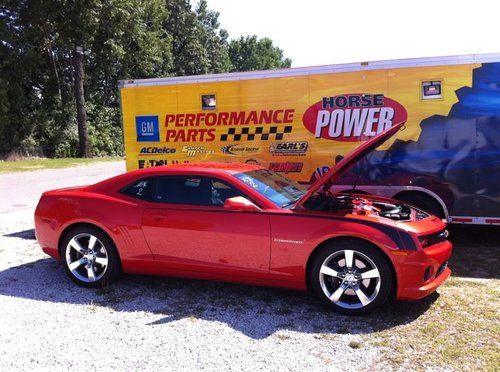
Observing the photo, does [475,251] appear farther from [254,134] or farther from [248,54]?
[248,54]

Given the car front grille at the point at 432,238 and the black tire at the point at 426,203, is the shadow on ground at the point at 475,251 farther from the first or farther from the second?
the car front grille at the point at 432,238

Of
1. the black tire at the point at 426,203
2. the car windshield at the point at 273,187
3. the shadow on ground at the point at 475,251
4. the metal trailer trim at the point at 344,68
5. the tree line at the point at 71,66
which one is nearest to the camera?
the car windshield at the point at 273,187

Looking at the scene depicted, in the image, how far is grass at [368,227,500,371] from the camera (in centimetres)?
360

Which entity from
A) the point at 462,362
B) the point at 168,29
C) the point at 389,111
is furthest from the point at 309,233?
the point at 168,29

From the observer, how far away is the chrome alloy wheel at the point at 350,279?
443 cm

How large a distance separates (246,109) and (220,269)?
3.70 meters

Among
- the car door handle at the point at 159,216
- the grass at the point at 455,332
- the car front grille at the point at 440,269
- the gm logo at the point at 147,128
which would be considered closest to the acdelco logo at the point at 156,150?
the gm logo at the point at 147,128

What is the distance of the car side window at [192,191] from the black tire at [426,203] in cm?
323

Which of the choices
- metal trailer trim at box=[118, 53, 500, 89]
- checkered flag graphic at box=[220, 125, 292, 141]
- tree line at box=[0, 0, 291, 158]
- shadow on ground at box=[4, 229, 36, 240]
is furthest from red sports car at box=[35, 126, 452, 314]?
tree line at box=[0, 0, 291, 158]

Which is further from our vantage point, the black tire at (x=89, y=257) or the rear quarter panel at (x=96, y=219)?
the black tire at (x=89, y=257)

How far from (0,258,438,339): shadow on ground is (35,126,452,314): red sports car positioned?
→ 19 centimetres

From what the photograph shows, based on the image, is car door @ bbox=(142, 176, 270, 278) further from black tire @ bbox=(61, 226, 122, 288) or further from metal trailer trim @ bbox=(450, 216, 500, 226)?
metal trailer trim @ bbox=(450, 216, 500, 226)

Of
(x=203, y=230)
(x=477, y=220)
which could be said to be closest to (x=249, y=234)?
(x=203, y=230)

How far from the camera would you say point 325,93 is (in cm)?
739
